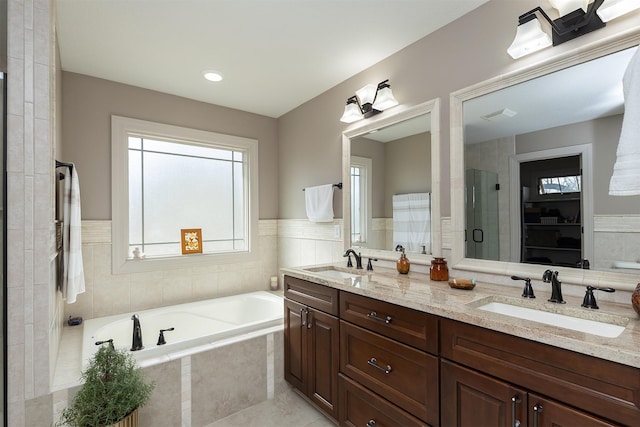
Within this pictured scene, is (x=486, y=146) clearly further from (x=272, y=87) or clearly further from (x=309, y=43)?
(x=272, y=87)

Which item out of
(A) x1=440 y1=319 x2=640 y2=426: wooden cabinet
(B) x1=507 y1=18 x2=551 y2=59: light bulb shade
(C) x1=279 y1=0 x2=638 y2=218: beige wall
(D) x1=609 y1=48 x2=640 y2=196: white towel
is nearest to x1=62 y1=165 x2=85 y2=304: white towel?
(C) x1=279 y1=0 x2=638 y2=218: beige wall

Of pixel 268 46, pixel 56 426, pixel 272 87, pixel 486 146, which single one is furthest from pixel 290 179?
pixel 56 426

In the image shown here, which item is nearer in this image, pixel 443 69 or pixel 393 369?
pixel 393 369

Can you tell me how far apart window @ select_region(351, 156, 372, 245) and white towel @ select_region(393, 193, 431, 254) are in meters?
0.29

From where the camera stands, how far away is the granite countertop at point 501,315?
3.14 feet

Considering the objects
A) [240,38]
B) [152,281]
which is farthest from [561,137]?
[152,281]

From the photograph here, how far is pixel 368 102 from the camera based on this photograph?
2445 millimetres

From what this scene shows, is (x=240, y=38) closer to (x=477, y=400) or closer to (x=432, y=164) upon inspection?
(x=432, y=164)

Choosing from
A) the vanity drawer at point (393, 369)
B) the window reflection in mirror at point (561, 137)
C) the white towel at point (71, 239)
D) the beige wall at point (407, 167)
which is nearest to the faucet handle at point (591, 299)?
the window reflection in mirror at point (561, 137)

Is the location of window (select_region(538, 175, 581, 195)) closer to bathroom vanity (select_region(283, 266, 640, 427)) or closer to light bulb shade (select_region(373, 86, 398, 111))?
bathroom vanity (select_region(283, 266, 640, 427))

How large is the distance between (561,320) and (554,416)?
0.43 m

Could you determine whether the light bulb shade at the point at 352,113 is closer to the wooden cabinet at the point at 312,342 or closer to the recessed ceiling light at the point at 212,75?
the recessed ceiling light at the point at 212,75

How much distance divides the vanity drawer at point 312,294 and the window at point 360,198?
0.68 meters

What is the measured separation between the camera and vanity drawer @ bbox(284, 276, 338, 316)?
1940mm
